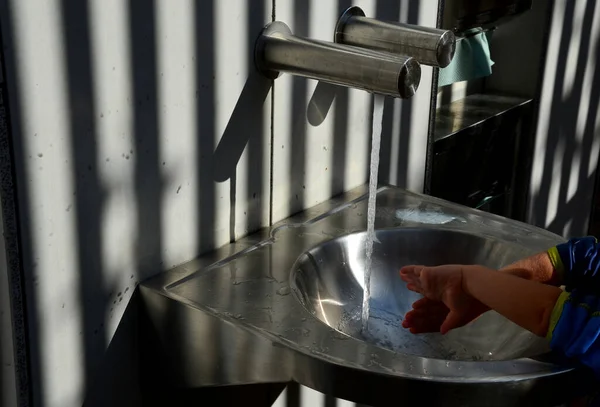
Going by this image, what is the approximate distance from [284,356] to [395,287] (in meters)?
0.42

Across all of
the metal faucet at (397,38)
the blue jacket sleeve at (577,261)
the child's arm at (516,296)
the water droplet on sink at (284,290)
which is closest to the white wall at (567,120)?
the metal faucet at (397,38)

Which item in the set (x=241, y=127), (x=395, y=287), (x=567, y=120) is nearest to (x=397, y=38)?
(x=241, y=127)

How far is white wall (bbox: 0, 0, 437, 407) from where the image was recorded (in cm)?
105

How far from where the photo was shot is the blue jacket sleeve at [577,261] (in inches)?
51.8

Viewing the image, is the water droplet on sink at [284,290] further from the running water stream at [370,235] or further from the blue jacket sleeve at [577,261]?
the blue jacket sleeve at [577,261]

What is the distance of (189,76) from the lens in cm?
124

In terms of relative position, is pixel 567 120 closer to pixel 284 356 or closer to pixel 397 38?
pixel 397 38

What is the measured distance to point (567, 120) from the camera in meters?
2.41

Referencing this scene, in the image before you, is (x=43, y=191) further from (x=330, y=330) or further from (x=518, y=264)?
(x=518, y=264)

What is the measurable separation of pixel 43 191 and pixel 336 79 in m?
0.48

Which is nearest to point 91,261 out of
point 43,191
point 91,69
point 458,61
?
point 43,191

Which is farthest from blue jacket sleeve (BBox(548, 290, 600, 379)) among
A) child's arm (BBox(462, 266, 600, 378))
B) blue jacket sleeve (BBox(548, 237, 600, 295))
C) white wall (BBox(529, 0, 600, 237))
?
white wall (BBox(529, 0, 600, 237))

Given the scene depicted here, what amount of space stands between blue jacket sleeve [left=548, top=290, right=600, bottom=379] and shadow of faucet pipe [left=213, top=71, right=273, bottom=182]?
1.70ft

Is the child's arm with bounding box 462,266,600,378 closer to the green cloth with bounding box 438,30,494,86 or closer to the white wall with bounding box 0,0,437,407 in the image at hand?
the white wall with bounding box 0,0,437,407
